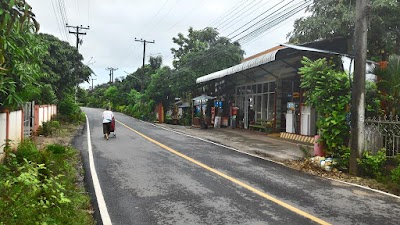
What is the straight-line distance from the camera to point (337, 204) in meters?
6.46

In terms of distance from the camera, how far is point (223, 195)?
690cm

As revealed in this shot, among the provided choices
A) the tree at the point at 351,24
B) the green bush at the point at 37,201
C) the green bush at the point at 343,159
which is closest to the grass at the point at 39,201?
the green bush at the point at 37,201

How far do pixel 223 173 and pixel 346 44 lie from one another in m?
10.7

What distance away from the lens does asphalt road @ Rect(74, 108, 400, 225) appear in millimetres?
5604

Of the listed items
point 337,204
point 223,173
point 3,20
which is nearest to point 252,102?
point 223,173

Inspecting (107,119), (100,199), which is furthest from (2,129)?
(107,119)

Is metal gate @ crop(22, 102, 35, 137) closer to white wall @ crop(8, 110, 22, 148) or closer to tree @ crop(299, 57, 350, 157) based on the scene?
white wall @ crop(8, 110, 22, 148)

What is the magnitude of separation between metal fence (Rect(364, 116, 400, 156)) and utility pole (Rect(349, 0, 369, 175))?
446mm


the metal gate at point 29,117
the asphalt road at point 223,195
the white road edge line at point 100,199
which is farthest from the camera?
the metal gate at point 29,117

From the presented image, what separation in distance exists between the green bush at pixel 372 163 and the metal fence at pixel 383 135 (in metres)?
0.33

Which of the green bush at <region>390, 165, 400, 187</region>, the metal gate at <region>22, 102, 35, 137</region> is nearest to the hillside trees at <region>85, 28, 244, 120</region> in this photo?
the metal gate at <region>22, 102, 35, 137</region>

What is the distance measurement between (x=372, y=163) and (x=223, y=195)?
445 cm

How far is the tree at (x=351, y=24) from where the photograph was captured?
14570 mm

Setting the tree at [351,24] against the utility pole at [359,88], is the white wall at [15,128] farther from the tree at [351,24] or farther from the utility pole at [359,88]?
the tree at [351,24]
